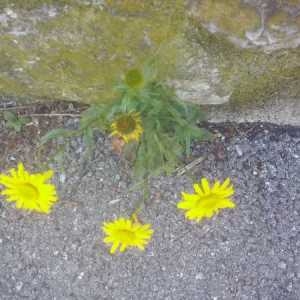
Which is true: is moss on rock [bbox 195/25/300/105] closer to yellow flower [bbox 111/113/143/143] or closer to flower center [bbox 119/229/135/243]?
yellow flower [bbox 111/113/143/143]

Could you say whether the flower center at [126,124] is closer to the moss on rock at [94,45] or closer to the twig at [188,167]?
the moss on rock at [94,45]

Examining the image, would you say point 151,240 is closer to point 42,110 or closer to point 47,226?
point 47,226

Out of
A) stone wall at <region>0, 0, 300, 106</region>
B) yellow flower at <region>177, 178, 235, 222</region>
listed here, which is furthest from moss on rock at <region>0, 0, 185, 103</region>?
yellow flower at <region>177, 178, 235, 222</region>

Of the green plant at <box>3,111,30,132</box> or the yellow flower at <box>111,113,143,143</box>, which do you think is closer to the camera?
the yellow flower at <box>111,113,143,143</box>

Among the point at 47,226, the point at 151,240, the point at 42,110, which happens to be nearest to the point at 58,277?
the point at 47,226

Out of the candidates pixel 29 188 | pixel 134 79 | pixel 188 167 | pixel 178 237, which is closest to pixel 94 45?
pixel 134 79
